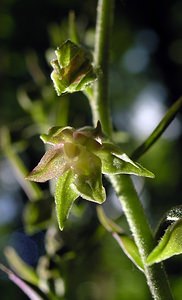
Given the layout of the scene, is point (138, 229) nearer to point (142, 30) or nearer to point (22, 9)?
point (22, 9)

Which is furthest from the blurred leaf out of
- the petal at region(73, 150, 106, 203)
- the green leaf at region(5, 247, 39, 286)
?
the petal at region(73, 150, 106, 203)

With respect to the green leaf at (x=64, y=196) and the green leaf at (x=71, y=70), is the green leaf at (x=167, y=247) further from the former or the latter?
the green leaf at (x=71, y=70)

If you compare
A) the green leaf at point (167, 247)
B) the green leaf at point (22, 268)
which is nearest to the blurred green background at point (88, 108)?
the green leaf at point (22, 268)

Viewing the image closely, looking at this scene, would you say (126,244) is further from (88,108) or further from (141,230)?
(88,108)

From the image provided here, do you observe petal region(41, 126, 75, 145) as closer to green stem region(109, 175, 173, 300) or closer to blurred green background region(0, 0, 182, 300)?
green stem region(109, 175, 173, 300)

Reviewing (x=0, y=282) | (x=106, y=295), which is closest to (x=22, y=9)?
(x=0, y=282)

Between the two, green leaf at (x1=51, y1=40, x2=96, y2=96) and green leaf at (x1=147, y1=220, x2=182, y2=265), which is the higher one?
green leaf at (x1=51, y1=40, x2=96, y2=96)
